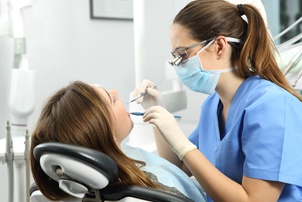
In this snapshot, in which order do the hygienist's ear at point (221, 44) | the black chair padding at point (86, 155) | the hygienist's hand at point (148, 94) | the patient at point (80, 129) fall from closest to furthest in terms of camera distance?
the black chair padding at point (86, 155) < the patient at point (80, 129) < the hygienist's ear at point (221, 44) < the hygienist's hand at point (148, 94)

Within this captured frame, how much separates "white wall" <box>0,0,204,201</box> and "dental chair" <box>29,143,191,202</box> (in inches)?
43.4

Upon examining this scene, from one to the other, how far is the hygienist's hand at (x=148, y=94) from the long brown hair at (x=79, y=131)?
1.50 feet

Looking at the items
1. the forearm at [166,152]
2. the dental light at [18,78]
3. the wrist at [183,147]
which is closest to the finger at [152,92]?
the forearm at [166,152]

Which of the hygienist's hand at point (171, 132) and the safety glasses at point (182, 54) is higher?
the safety glasses at point (182, 54)

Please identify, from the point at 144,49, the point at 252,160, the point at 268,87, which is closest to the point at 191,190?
the point at 252,160

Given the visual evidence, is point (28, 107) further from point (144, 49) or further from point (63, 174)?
point (63, 174)

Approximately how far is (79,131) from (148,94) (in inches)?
22.8

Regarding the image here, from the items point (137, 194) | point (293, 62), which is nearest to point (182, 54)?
point (137, 194)

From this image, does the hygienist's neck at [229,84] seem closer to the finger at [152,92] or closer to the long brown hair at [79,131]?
the finger at [152,92]

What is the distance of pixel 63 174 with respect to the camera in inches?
38.4

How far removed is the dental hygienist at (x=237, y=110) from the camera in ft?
3.91

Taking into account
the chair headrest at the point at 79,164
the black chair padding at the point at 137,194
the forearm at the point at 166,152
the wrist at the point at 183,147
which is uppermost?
the chair headrest at the point at 79,164

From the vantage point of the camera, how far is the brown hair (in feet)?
4.33

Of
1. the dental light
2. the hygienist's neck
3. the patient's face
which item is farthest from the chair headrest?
the dental light
